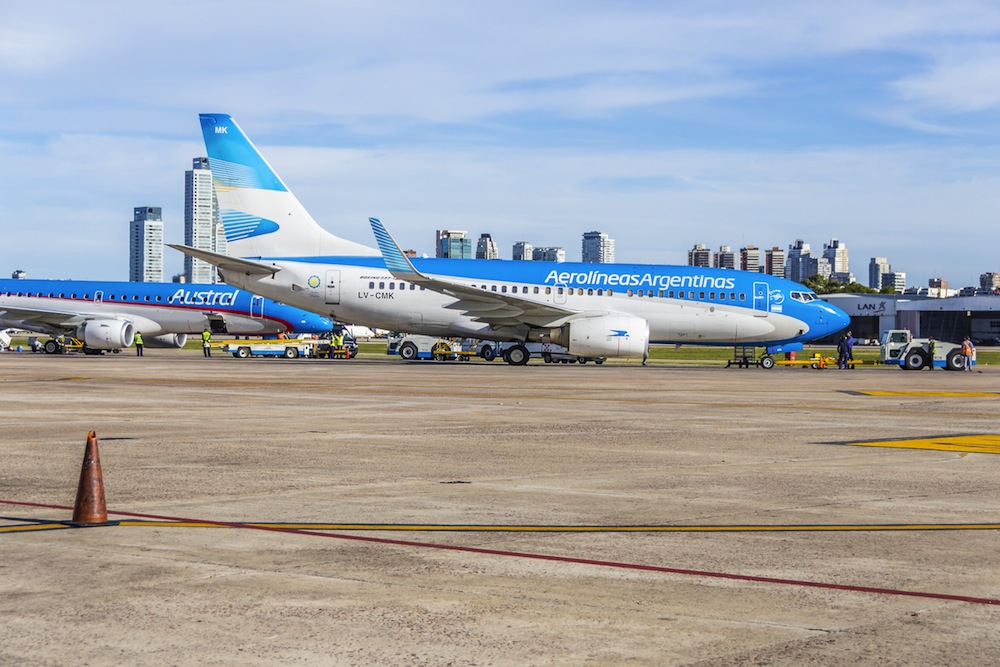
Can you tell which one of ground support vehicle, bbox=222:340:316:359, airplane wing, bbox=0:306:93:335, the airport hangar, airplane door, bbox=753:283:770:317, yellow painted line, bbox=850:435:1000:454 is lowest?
yellow painted line, bbox=850:435:1000:454

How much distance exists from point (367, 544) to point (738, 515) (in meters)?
3.42

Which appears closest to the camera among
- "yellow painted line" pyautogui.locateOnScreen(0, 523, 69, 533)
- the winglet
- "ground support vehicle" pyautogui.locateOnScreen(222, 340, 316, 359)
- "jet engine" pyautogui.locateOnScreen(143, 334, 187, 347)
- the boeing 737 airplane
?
"yellow painted line" pyautogui.locateOnScreen(0, 523, 69, 533)

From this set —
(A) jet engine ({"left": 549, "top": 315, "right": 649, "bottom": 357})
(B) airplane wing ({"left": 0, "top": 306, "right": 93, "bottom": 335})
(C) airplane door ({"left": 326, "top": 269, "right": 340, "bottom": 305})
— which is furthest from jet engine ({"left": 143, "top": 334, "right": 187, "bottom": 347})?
(A) jet engine ({"left": 549, "top": 315, "right": 649, "bottom": 357})

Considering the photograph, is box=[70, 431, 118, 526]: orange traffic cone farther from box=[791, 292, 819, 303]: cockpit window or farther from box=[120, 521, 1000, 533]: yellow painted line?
box=[791, 292, 819, 303]: cockpit window

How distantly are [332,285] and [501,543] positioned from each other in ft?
123

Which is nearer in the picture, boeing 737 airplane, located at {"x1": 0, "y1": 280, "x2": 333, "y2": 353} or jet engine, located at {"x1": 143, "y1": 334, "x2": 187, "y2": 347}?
boeing 737 airplane, located at {"x1": 0, "y1": 280, "x2": 333, "y2": 353}

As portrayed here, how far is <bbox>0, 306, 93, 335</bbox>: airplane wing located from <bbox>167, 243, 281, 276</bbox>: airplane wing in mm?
15094

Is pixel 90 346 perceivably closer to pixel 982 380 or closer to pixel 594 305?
pixel 594 305

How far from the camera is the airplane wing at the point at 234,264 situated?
43.2 meters

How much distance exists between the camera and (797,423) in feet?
64.4

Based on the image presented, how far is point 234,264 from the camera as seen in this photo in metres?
44.5

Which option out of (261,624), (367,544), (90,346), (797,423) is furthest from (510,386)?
(90,346)

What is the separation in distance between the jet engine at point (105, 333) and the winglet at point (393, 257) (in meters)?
19.3

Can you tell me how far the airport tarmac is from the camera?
5.82 meters
